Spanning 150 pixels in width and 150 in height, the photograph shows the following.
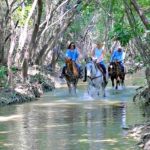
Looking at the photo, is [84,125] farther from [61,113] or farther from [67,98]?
[67,98]

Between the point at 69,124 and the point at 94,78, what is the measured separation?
28.8 ft

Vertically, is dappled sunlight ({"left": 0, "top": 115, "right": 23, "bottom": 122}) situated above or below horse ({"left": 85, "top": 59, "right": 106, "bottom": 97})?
below

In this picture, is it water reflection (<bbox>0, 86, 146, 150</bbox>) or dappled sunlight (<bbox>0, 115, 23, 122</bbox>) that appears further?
dappled sunlight (<bbox>0, 115, 23, 122</bbox>)

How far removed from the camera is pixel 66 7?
1378 inches

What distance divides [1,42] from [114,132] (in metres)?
15.4

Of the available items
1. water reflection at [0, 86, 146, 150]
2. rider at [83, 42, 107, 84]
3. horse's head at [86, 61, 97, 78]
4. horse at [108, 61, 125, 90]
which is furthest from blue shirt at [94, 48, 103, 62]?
horse at [108, 61, 125, 90]

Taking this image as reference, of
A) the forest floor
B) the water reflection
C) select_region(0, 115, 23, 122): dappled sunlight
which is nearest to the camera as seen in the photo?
the water reflection

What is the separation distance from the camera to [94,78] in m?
23.1

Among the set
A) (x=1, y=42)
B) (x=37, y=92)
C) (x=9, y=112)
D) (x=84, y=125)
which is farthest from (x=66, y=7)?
(x=84, y=125)

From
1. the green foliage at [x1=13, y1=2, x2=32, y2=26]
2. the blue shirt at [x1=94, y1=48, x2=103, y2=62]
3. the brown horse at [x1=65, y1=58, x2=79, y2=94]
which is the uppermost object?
the green foliage at [x1=13, y1=2, x2=32, y2=26]

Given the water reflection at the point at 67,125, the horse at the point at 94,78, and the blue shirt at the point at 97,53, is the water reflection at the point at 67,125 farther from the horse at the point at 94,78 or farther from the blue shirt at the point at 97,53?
the blue shirt at the point at 97,53

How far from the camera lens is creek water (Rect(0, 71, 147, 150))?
38.0 feet

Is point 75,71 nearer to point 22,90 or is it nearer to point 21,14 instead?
point 22,90

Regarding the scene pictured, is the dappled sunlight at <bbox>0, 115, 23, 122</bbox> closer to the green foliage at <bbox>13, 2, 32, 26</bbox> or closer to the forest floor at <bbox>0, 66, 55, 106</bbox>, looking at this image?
the forest floor at <bbox>0, 66, 55, 106</bbox>
